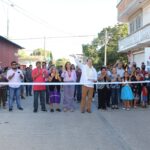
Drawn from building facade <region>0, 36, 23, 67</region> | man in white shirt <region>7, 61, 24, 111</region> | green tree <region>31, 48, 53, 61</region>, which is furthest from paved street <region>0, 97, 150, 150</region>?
green tree <region>31, 48, 53, 61</region>

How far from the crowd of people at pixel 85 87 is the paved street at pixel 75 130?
76cm

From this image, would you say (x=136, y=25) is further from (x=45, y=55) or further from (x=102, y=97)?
(x=45, y=55)

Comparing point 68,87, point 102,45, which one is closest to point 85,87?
point 68,87

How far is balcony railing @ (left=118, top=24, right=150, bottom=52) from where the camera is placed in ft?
83.3

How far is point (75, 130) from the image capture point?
10.3 metres

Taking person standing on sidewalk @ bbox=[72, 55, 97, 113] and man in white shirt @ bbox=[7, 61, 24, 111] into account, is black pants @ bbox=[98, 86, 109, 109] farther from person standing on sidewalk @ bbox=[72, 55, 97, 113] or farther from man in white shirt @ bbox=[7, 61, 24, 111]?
man in white shirt @ bbox=[7, 61, 24, 111]

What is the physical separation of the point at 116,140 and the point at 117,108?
660cm

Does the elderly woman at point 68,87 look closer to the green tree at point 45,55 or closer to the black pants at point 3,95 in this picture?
the black pants at point 3,95

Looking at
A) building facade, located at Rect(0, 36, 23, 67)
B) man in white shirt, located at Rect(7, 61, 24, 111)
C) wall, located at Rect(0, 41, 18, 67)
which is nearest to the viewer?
man in white shirt, located at Rect(7, 61, 24, 111)

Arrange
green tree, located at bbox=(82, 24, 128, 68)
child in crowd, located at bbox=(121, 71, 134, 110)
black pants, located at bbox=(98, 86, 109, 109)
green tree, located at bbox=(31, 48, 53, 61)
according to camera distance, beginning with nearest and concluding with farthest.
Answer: black pants, located at bbox=(98, 86, 109, 109) → child in crowd, located at bbox=(121, 71, 134, 110) → green tree, located at bbox=(82, 24, 128, 68) → green tree, located at bbox=(31, 48, 53, 61)

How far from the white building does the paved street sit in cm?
1241

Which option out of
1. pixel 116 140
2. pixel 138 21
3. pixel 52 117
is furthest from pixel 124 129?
pixel 138 21

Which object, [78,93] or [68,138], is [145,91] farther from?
[68,138]

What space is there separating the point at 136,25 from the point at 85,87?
19642 mm
